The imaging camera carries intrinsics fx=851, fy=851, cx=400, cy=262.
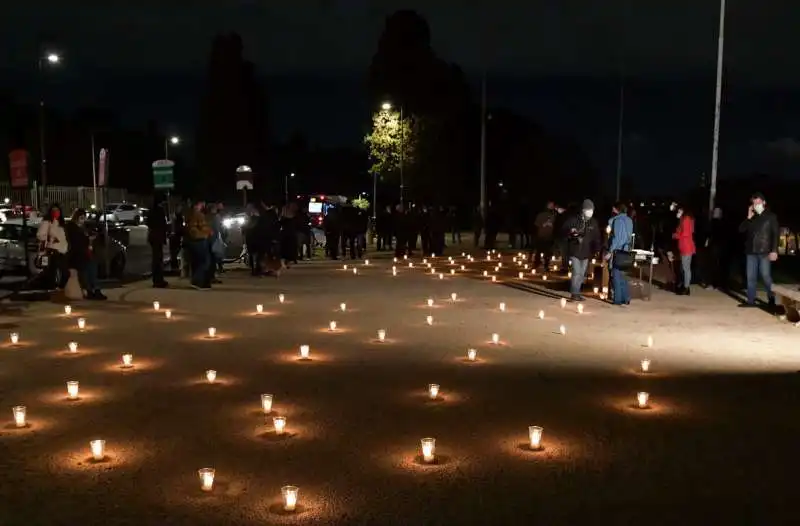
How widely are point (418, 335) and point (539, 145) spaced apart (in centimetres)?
5206

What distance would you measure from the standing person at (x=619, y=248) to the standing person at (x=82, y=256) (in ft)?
31.1

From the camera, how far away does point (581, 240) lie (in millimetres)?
15609

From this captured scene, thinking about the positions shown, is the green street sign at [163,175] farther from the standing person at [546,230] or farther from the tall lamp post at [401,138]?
the tall lamp post at [401,138]

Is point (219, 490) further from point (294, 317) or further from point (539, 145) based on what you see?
point (539, 145)

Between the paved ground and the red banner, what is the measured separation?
5.61 meters

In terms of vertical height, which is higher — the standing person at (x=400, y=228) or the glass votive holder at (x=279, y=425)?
the standing person at (x=400, y=228)

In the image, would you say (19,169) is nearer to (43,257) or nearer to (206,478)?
(43,257)

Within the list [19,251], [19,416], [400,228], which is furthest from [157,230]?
[400,228]

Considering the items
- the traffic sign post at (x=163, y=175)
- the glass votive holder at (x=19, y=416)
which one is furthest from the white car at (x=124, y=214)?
the glass votive holder at (x=19, y=416)

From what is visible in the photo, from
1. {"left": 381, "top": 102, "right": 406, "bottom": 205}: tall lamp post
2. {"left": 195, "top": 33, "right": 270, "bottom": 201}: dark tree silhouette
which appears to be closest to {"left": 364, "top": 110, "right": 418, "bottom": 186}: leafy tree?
{"left": 381, "top": 102, "right": 406, "bottom": 205}: tall lamp post

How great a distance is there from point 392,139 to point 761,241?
27211 millimetres

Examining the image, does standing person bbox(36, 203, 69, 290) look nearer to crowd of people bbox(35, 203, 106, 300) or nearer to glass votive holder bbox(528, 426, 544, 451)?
crowd of people bbox(35, 203, 106, 300)

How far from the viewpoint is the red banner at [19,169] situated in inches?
714

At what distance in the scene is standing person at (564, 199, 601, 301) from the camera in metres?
15.6
